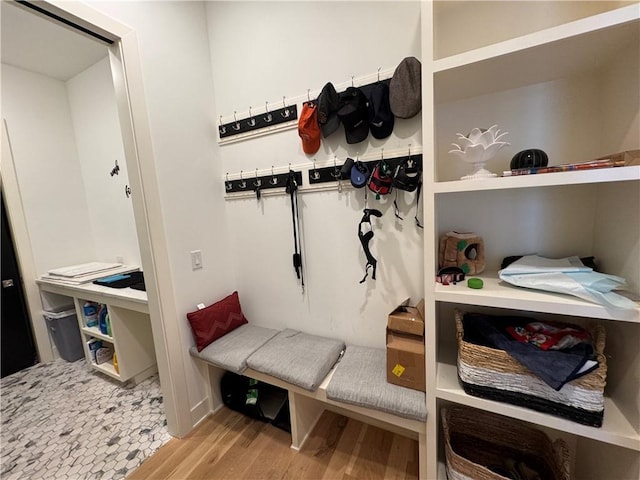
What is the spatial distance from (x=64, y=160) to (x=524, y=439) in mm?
4479

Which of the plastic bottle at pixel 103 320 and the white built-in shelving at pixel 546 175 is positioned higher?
the white built-in shelving at pixel 546 175

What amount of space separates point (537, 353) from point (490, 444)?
29.6 inches

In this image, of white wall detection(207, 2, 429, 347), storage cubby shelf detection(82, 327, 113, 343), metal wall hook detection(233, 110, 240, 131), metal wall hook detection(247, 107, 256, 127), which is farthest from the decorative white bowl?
storage cubby shelf detection(82, 327, 113, 343)

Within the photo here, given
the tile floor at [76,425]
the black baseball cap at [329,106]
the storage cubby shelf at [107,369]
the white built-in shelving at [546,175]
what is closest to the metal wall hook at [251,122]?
the black baseball cap at [329,106]

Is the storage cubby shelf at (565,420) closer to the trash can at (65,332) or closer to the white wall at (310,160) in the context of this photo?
the white wall at (310,160)

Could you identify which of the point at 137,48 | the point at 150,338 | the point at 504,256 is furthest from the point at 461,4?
the point at 150,338

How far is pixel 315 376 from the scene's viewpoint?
133 centimetres

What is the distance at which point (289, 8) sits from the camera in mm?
1575

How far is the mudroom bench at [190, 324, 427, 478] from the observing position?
46.8 inches

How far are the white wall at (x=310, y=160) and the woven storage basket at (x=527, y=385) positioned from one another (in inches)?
18.6

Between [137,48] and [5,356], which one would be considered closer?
[137,48]

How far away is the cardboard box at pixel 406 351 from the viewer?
1.19 metres

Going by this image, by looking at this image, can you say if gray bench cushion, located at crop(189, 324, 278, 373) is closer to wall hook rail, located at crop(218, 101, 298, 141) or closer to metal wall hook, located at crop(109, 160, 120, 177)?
wall hook rail, located at crop(218, 101, 298, 141)

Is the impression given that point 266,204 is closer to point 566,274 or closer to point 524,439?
point 566,274
